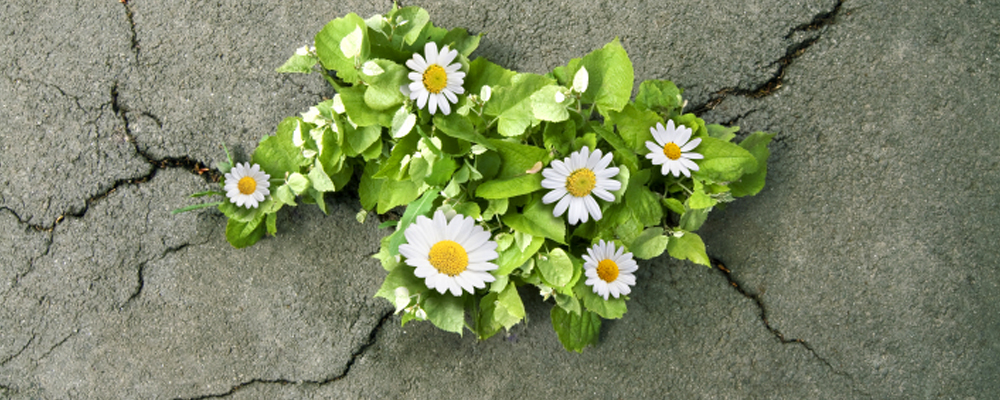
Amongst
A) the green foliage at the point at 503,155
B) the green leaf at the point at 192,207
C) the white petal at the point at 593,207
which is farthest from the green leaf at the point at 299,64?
the white petal at the point at 593,207

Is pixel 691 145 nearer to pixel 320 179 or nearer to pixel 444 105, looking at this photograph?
pixel 444 105

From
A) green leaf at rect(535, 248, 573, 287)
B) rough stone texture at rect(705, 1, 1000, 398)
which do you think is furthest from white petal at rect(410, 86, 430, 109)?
rough stone texture at rect(705, 1, 1000, 398)

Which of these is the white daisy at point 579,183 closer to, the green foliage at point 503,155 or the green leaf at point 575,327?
the green foliage at point 503,155

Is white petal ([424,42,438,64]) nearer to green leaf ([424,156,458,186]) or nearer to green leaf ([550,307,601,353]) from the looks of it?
green leaf ([424,156,458,186])

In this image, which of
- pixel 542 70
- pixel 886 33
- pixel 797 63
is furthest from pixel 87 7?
pixel 886 33

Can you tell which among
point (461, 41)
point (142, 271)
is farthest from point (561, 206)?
point (142, 271)

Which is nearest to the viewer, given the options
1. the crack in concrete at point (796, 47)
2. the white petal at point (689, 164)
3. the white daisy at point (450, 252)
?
the white daisy at point (450, 252)

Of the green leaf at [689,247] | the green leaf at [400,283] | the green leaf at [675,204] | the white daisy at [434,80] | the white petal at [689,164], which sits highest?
the white daisy at [434,80]
